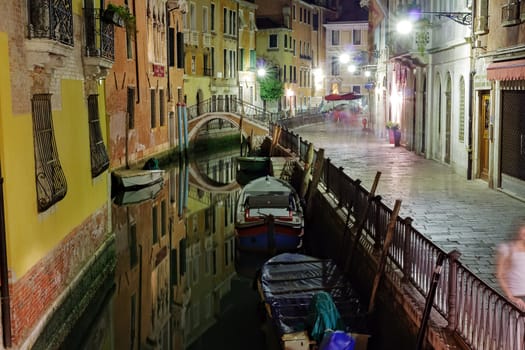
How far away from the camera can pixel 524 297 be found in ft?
20.6

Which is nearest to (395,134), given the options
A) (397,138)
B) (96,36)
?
(397,138)

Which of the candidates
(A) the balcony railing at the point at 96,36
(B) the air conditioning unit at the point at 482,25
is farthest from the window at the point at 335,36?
(A) the balcony railing at the point at 96,36

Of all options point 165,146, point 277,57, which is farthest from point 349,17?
point 165,146

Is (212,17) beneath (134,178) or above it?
above

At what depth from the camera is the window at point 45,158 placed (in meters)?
9.00

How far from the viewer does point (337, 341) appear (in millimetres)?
7996

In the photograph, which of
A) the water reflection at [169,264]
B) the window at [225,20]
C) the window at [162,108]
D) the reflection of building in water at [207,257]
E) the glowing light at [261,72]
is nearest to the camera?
the water reflection at [169,264]

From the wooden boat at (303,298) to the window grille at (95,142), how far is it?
4165 millimetres

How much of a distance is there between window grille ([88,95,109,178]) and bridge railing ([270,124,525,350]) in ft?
18.7

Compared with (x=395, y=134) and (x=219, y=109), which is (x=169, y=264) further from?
(x=219, y=109)

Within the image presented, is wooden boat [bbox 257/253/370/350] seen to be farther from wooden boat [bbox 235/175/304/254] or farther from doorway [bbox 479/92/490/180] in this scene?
doorway [bbox 479/92/490/180]

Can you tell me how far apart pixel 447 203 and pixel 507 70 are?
3.05 meters

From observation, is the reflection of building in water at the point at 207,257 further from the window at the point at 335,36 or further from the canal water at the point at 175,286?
the window at the point at 335,36

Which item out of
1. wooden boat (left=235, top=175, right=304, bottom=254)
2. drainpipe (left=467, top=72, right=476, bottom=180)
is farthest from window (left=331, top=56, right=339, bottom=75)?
wooden boat (left=235, top=175, right=304, bottom=254)
